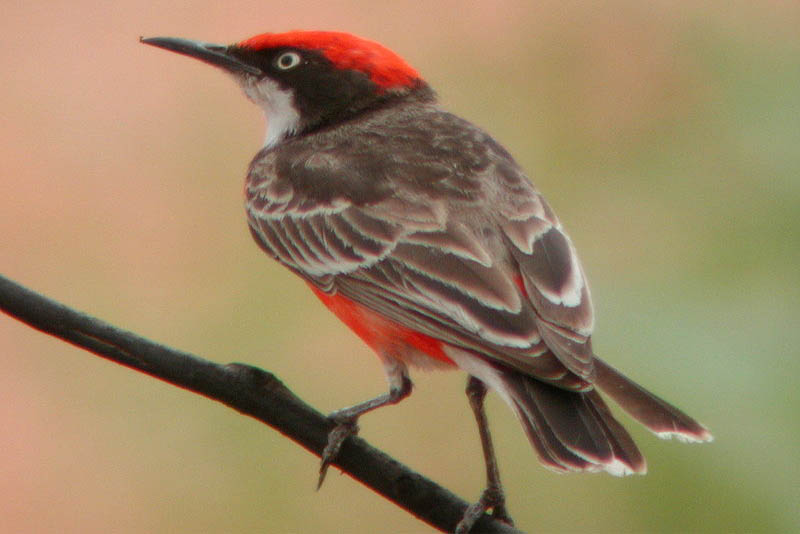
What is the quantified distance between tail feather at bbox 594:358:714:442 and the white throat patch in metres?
2.31

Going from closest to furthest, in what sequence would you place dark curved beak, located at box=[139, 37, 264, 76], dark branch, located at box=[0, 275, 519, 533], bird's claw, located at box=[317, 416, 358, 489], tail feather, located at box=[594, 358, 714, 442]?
dark branch, located at box=[0, 275, 519, 533] → bird's claw, located at box=[317, 416, 358, 489] → tail feather, located at box=[594, 358, 714, 442] → dark curved beak, located at box=[139, 37, 264, 76]

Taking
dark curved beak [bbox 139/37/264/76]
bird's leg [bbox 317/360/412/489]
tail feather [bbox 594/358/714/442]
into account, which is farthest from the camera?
dark curved beak [bbox 139/37/264/76]

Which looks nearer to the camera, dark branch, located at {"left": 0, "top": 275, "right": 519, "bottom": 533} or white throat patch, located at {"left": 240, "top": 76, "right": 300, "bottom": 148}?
dark branch, located at {"left": 0, "top": 275, "right": 519, "bottom": 533}

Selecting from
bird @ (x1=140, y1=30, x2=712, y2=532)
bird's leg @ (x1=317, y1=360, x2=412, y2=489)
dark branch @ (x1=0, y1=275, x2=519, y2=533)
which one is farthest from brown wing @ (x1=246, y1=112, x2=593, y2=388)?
dark branch @ (x1=0, y1=275, x2=519, y2=533)

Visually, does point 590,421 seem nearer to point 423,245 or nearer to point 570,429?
point 570,429

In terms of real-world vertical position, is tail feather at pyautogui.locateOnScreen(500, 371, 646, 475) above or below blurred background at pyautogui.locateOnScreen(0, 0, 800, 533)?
below

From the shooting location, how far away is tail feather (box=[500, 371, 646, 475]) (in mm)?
4164

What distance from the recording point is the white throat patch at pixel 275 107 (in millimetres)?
6332

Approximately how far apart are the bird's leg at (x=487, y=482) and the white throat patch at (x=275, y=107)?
1.79m

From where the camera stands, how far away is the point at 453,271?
15.6 ft

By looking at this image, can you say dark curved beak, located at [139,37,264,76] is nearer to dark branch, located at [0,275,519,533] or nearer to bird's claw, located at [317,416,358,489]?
bird's claw, located at [317,416,358,489]

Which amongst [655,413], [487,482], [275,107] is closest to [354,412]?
[487,482]

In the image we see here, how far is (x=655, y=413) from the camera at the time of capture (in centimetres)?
447

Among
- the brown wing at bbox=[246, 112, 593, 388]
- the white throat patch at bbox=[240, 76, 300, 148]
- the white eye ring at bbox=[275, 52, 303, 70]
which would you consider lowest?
the brown wing at bbox=[246, 112, 593, 388]
